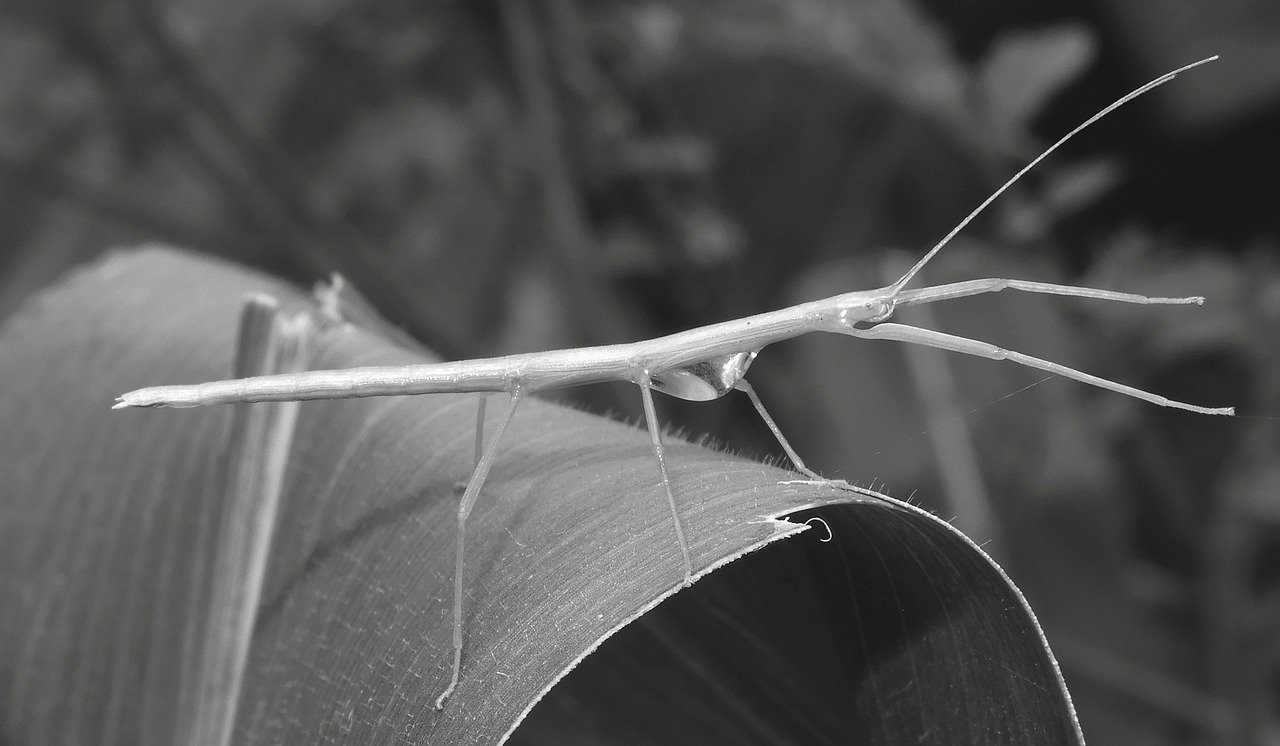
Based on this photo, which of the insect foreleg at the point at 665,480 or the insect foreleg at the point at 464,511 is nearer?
the insect foreleg at the point at 665,480

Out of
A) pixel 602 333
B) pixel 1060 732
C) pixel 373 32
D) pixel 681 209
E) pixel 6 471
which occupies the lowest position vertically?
pixel 1060 732

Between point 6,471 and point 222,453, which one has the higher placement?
point 6,471

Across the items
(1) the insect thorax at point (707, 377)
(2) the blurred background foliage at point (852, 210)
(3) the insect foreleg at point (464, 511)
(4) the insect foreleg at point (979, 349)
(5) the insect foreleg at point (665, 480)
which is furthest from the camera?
(2) the blurred background foliage at point (852, 210)

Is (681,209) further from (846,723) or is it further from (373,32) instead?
(846,723)

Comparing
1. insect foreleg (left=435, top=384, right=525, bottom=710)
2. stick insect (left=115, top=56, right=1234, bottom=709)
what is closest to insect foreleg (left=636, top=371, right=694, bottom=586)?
stick insect (left=115, top=56, right=1234, bottom=709)

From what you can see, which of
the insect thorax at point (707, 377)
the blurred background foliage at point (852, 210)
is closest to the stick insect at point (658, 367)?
the insect thorax at point (707, 377)

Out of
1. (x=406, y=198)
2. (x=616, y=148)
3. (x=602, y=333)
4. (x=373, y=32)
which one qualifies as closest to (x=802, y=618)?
(x=602, y=333)

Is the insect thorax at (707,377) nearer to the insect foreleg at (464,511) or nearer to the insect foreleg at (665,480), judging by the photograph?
the insect foreleg at (665,480)

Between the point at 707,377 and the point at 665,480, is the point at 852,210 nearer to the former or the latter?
the point at 707,377
